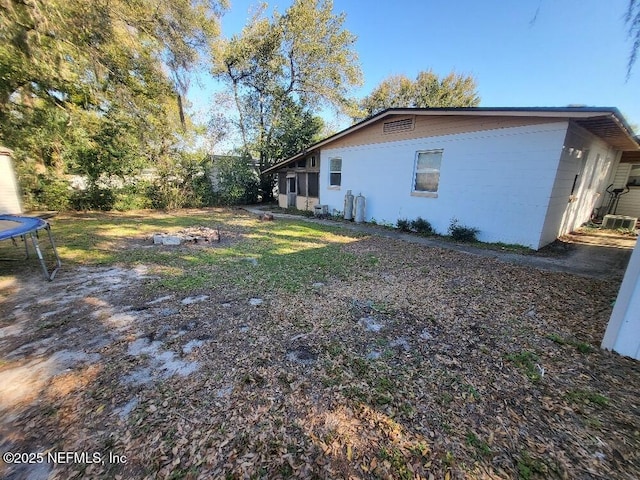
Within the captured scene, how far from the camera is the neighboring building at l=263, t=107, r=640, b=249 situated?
5.96 m

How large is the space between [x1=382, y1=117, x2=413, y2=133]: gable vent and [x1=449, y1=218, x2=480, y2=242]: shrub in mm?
3452

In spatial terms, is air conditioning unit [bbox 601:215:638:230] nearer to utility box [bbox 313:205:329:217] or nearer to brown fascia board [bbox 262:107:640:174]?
brown fascia board [bbox 262:107:640:174]

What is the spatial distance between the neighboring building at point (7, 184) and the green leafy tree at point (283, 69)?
36.1 ft

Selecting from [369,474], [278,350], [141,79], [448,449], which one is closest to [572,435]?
[448,449]

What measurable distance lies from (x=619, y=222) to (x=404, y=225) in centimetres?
772

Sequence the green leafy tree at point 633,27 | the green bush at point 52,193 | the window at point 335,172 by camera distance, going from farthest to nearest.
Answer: the window at point 335,172
the green bush at point 52,193
the green leafy tree at point 633,27

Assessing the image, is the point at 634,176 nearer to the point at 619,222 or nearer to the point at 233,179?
the point at 619,222

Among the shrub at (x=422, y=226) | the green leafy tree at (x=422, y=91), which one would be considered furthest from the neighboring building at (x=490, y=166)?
the green leafy tree at (x=422, y=91)

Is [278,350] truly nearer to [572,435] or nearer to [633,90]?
[572,435]

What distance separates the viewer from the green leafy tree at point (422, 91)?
23812mm

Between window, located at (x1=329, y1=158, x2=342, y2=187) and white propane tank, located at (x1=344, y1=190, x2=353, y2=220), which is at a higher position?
window, located at (x1=329, y1=158, x2=342, y2=187)

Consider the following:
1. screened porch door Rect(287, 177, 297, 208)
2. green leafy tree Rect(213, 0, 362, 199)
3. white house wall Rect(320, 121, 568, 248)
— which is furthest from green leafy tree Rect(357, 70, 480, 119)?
white house wall Rect(320, 121, 568, 248)

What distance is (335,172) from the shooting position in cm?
1174

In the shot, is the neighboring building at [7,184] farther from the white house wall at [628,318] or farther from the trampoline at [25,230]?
the white house wall at [628,318]
